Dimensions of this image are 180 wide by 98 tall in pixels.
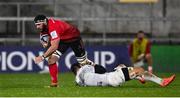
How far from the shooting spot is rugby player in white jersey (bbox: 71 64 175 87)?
56.6 ft

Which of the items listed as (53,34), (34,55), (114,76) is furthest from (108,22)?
(114,76)

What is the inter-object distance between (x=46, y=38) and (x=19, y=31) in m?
12.8

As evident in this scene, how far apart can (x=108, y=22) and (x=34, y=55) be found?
14.4 feet

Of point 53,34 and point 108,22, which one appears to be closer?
point 53,34

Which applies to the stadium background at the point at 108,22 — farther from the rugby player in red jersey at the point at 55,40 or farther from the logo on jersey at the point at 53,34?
the logo on jersey at the point at 53,34

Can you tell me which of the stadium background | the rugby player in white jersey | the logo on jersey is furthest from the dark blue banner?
the logo on jersey

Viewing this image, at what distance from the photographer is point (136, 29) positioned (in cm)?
3152

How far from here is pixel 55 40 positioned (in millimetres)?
17562

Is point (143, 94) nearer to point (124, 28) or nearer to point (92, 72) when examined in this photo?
point (92, 72)

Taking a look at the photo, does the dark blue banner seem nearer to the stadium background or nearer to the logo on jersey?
the stadium background

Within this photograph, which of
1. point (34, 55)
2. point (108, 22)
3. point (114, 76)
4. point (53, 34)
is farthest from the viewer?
point (108, 22)

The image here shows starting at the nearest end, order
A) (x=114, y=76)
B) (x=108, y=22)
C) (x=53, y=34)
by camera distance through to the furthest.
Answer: (x=114, y=76)
(x=53, y=34)
(x=108, y=22)

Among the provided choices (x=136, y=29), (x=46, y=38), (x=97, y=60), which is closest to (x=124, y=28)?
(x=136, y=29)

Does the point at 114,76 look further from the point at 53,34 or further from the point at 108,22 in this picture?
the point at 108,22
